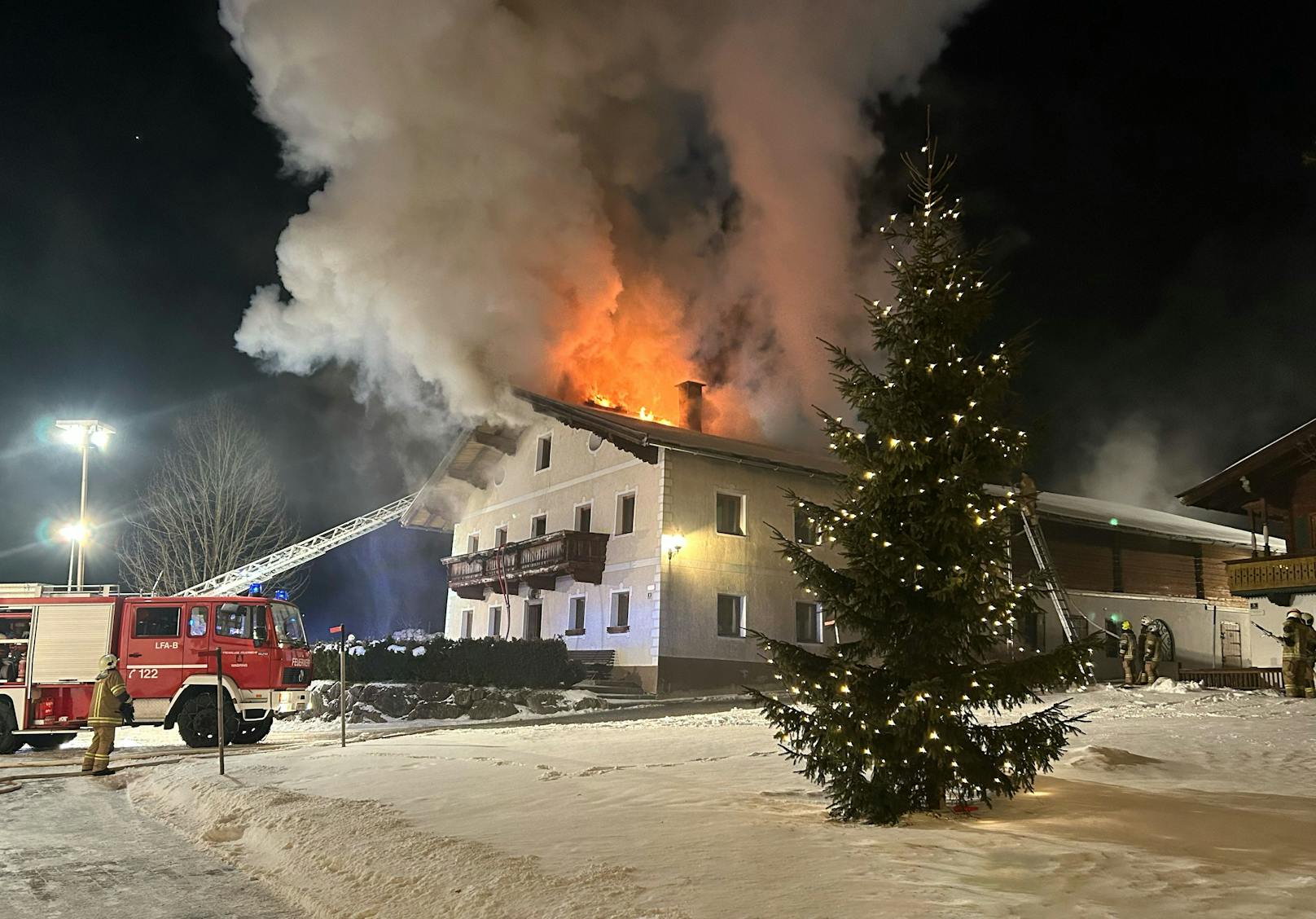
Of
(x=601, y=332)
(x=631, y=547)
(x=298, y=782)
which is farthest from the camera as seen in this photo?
(x=601, y=332)

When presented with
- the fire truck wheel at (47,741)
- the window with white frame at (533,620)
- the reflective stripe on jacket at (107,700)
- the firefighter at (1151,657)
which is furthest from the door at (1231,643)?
the fire truck wheel at (47,741)

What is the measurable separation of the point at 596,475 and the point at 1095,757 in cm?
2449

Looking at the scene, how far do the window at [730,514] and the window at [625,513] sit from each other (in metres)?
2.70

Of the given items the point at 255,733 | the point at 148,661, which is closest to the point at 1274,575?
the point at 255,733

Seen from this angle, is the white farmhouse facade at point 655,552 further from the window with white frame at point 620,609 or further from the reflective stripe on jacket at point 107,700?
the reflective stripe on jacket at point 107,700

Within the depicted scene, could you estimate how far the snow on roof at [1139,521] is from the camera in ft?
125

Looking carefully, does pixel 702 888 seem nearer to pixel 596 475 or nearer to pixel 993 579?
pixel 993 579

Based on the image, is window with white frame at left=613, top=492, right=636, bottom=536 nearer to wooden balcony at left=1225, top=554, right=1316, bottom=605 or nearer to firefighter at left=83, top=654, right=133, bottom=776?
wooden balcony at left=1225, top=554, right=1316, bottom=605

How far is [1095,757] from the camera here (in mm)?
11656

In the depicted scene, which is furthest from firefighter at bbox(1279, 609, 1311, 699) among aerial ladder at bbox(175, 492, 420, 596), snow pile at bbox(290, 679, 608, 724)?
aerial ladder at bbox(175, 492, 420, 596)

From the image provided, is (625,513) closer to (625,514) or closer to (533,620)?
(625,514)

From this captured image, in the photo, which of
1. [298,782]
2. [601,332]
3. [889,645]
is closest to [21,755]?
[298,782]

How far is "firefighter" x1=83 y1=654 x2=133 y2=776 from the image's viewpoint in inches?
619

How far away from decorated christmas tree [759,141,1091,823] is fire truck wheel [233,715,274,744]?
14.1 meters
